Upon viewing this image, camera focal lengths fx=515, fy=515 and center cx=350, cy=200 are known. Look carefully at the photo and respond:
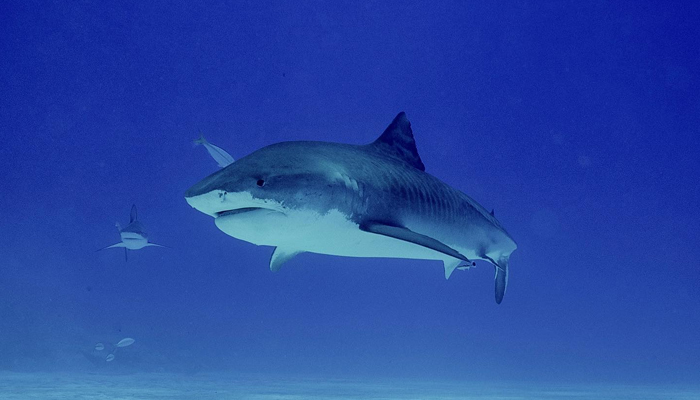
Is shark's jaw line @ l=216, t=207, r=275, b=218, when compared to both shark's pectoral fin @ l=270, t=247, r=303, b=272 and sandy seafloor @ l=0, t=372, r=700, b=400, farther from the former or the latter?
sandy seafloor @ l=0, t=372, r=700, b=400

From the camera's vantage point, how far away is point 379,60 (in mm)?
41500

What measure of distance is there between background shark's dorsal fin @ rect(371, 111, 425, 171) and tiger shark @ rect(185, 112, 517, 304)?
1 centimetres

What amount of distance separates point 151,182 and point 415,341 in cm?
2651

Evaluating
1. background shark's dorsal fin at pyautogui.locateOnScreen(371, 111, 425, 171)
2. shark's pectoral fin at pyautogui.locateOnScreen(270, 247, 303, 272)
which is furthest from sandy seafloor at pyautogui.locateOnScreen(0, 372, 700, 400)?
background shark's dorsal fin at pyautogui.locateOnScreen(371, 111, 425, 171)

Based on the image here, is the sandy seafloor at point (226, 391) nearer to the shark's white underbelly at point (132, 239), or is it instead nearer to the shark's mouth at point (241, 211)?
the shark's white underbelly at point (132, 239)

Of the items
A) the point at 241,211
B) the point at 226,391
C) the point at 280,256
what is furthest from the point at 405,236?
the point at 226,391

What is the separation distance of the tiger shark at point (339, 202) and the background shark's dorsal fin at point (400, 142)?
11mm

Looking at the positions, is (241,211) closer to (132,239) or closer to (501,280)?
(501,280)

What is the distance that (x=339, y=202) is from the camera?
11.7 ft

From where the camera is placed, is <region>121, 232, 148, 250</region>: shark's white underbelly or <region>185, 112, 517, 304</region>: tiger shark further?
<region>121, 232, 148, 250</region>: shark's white underbelly

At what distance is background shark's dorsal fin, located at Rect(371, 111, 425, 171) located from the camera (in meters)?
5.14

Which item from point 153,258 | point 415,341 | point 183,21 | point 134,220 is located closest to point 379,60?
point 183,21

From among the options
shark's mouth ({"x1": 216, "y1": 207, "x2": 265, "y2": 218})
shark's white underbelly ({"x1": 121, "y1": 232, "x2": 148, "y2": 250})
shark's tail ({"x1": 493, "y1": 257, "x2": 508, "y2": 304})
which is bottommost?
shark's mouth ({"x1": 216, "y1": 207, "x2": 265, "y2": 218})

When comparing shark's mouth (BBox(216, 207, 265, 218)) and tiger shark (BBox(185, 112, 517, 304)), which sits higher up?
tiger shark (BBox(185, 112, 517, 304))
